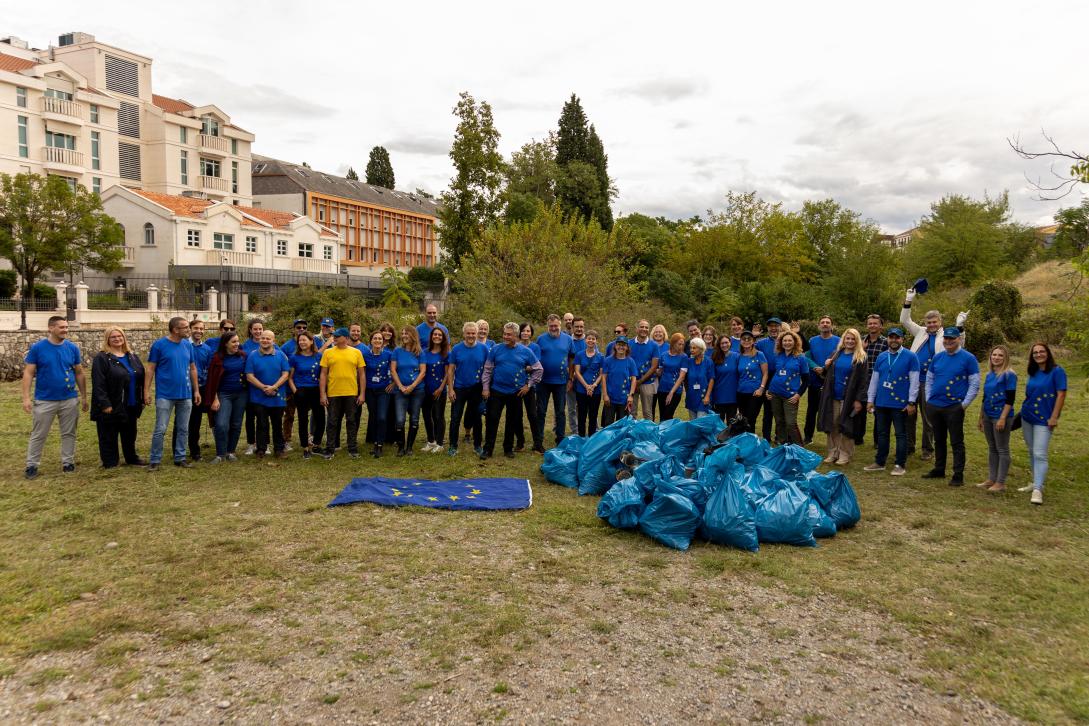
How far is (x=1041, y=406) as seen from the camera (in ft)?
23.8

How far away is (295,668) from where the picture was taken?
3795 millimetres

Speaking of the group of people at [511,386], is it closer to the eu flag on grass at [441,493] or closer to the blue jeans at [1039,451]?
the blue jeans at [1039,451]

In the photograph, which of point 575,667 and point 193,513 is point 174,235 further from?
point 575,667

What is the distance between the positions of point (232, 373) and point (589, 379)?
4.26 metres

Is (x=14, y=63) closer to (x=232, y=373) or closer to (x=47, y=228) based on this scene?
(x=47, y=228)

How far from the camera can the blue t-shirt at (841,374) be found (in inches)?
354

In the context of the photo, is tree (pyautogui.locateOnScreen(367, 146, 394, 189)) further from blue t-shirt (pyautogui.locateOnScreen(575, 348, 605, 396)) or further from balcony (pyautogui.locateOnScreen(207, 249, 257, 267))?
blue t-shirt (pyautogui.locateOnScreen(575, 348, 605, 396))

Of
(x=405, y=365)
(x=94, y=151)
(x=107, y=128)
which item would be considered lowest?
(x=405, y=365)

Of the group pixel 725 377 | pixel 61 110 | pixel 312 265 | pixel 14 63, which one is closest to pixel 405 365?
pixel 725 377

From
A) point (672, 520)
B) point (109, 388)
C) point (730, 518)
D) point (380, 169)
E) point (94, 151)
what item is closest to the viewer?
point (730, 518)

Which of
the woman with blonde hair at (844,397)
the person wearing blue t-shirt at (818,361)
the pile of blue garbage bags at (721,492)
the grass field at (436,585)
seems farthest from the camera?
the person wearing blue t-shirt at (818,361)

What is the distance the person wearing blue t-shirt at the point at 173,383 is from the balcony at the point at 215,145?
147 ft

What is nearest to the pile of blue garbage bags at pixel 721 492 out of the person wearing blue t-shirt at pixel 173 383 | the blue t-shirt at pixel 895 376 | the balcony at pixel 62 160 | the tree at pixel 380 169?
the blue t-shirt at pixel 895 376

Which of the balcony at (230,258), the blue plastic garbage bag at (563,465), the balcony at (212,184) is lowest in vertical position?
the blue plastic garbage bag at (563,465)
